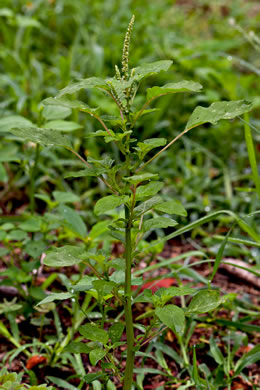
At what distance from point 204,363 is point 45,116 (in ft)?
3.13

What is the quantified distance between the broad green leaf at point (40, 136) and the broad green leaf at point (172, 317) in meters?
0.43

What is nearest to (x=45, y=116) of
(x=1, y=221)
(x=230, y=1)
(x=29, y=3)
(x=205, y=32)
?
(x=1, y=221)

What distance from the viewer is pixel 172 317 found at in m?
Result: 0.95

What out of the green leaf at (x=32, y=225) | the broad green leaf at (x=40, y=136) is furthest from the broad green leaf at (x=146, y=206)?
the green leaf at (x=32, y=225)

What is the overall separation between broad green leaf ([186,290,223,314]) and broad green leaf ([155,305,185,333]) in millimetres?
95

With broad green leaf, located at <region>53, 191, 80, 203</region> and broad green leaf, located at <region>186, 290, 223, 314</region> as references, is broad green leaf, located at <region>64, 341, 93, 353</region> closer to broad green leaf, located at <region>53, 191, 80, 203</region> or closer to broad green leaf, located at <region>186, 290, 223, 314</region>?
broad green leaf, located at <region>186, 290, 223, 314</region>

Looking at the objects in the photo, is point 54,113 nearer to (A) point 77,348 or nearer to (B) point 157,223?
(B) point 157,223

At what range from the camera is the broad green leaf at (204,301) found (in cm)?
105

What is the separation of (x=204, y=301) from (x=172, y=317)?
5.9 inches

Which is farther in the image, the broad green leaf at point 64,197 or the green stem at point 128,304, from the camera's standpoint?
the broad green leaf at point 64,197

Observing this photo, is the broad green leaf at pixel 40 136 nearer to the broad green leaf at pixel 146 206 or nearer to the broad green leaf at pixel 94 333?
the broad green leaf at pixel 146 206

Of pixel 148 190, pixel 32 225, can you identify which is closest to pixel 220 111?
pixel 148 190

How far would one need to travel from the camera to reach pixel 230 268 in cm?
195

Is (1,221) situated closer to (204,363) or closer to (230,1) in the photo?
(204,363)
